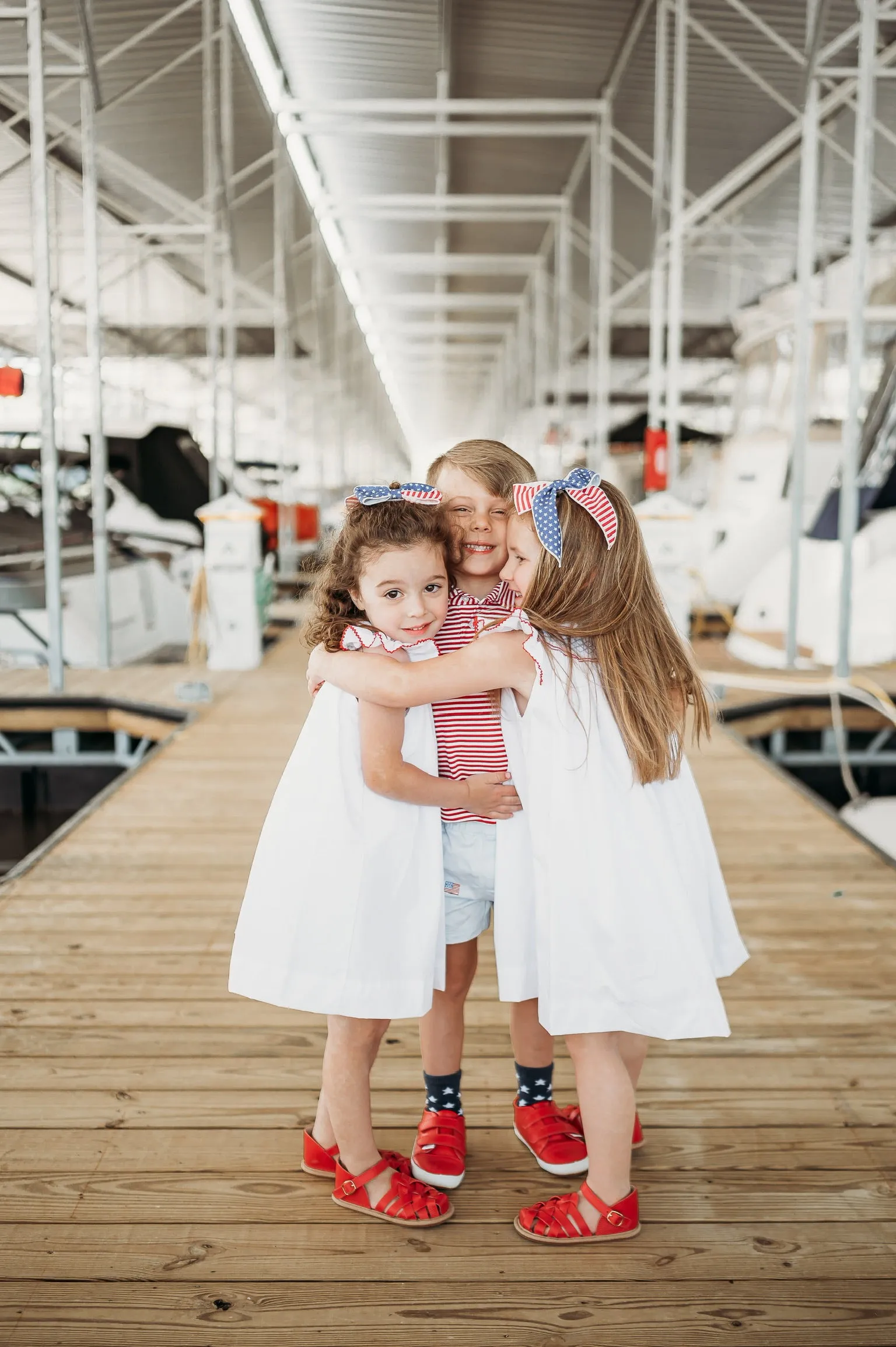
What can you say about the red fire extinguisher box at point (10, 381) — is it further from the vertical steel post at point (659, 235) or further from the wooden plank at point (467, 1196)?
the wooden plank at point (467, 1196)

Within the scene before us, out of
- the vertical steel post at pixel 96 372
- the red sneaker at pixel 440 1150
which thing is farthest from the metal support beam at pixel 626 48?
the red sneaker at pixel 440 1150

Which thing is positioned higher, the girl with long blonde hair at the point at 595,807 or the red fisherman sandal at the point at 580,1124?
the girl with long blonde hair at the point at 595,807

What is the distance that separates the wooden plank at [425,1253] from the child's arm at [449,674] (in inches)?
34.3

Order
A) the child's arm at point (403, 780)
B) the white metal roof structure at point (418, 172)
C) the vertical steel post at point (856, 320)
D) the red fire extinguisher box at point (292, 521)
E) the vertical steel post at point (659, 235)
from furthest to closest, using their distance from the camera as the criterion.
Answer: the red fire extinguisher box at point (292, 521), the vertical steel post at point (659, 235), the white metal roof structure at point (418, 172), the vertical steel post at point (856, 320), the child's arm at point (403, 780)

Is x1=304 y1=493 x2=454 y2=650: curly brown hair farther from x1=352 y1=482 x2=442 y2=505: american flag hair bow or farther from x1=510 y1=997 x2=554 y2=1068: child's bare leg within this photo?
x1=510 y1=997 x2=554 y2=1068: child's bare leg

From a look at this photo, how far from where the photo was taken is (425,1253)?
1.89 metres

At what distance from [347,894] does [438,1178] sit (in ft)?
1.82

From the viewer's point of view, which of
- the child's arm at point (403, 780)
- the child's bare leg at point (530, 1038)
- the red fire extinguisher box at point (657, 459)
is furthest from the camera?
the red fire extinguisher box at point (657, 459)

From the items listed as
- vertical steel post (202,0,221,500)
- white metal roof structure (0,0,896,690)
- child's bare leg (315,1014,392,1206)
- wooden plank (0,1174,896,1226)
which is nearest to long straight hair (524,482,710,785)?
child's bare leg (315,1014,392,1206)

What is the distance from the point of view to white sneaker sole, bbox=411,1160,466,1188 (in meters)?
2.06

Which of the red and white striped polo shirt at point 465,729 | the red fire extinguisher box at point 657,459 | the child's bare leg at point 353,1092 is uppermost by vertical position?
the red fire extinguisher box at point 657,459

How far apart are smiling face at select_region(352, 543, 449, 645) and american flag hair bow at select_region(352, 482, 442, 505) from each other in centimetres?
8

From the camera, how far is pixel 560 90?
12.1 m

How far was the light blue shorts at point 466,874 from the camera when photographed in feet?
6.63
